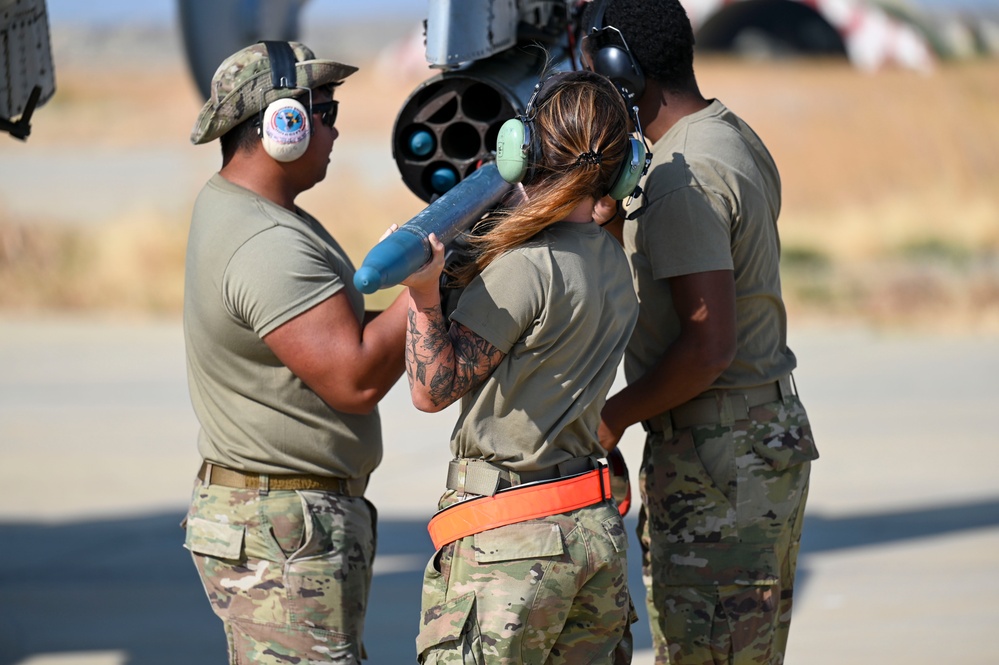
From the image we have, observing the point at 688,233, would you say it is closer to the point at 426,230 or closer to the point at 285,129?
the point at 426,230

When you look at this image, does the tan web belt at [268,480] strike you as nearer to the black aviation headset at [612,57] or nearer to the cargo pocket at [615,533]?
the cargo pocket at [615,533]

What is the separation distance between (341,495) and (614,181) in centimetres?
109

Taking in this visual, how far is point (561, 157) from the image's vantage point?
2598mm

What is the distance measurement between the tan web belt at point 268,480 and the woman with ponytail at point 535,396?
0.51m

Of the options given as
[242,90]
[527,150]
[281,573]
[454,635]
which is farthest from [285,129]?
[454,635]

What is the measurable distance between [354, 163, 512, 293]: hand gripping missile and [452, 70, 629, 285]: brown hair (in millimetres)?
65

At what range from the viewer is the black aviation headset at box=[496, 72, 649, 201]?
Answer: 8.40ft

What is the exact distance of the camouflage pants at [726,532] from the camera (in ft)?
10.5

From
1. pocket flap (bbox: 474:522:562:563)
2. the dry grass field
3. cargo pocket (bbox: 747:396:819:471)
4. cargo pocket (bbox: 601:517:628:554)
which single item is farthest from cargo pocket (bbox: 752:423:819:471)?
the dry grass field

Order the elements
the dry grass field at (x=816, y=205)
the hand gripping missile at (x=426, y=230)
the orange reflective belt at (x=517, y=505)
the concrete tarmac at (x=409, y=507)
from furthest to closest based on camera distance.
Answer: the dry grass field at (x=816, y=205), the concrete tarmac at (x=409, y=507), the orange reflective belt at (x=517, y=505), the hand gripping missile at (x=426, y=230)

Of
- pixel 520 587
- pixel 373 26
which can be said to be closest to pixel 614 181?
pixel 520 587

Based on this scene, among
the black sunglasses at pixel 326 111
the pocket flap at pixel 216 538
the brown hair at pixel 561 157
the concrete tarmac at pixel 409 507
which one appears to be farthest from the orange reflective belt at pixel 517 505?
the concrete tarmac at pixel 409 507

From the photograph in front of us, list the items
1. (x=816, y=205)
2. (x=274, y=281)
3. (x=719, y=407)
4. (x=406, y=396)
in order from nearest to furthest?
(x=274, y=281), (x=719, y=407), (x=406, y=396), (x=816, y=205)

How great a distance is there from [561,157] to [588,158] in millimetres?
56
